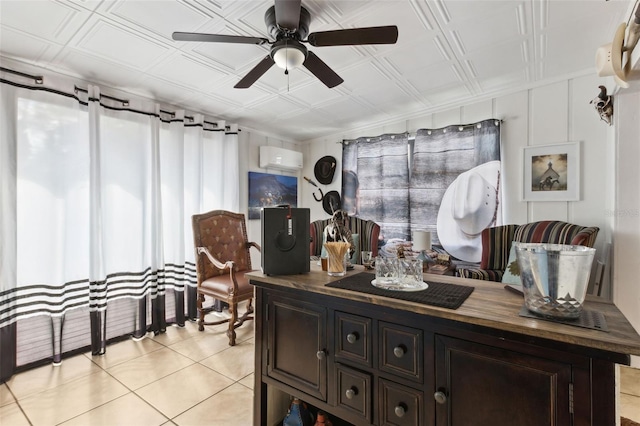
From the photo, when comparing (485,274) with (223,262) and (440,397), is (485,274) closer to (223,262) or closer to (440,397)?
(440,397)

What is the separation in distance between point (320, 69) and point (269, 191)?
8.64 ft

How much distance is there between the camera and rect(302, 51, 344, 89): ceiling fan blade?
187 centimetres

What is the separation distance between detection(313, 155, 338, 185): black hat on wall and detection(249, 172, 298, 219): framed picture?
Result: 0.39m

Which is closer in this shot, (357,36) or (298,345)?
(298,345)

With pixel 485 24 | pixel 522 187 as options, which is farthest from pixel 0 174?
pixel 522 187

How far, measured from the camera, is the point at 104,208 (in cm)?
272

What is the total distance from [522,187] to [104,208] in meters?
4.05

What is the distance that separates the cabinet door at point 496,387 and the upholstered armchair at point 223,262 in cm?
200

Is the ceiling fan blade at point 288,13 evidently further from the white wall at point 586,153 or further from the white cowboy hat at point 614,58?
the white wall at point 586,153

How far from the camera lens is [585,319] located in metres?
0.88

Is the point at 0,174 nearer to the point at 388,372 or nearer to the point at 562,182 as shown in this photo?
the point at 388,372

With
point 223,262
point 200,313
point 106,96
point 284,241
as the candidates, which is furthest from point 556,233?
point 106,96

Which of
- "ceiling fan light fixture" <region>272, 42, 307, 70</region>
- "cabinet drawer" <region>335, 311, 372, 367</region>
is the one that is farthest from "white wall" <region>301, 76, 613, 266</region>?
"cabinet drawer" <region>335, 311, 372, 367</region>

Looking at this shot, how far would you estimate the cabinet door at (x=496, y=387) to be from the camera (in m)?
0.85
